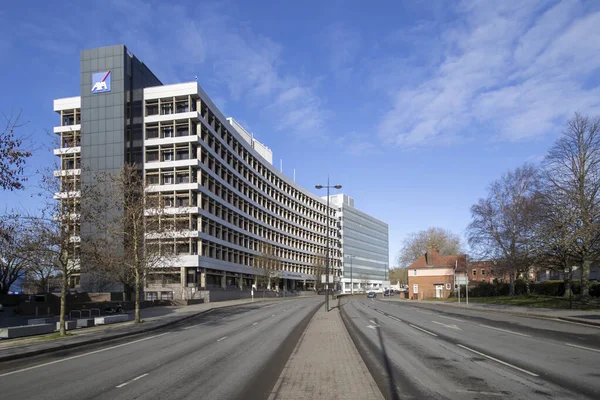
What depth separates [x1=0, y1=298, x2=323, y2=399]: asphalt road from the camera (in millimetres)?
9109

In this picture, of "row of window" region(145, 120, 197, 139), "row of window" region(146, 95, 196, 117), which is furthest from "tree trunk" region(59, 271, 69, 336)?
"row of window" region(146, 95, 196, 117)

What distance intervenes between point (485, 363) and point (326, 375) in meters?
4.57

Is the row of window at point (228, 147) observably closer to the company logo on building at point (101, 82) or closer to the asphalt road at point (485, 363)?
the company logo on building at point (101, 82)

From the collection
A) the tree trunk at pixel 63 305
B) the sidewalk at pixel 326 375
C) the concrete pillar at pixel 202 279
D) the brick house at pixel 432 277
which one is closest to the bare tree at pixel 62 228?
the tree trunk at pixel 63 305

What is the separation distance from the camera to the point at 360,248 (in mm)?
161500

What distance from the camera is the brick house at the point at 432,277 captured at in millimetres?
75188

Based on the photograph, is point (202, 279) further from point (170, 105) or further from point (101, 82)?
point (101, 82)

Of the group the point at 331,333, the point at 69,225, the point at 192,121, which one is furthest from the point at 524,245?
the point at 192,121

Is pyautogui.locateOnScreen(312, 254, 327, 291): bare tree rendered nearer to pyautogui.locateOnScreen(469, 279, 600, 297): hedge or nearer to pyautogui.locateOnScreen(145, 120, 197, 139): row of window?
pyautogui.locateOnScreen(469, 279, 600, 297): hedge

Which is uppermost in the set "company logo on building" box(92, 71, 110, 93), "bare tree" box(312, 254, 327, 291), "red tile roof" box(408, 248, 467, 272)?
"company logo on building" box(92, 71, 110, 93)

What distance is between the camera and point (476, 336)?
18.7 metres

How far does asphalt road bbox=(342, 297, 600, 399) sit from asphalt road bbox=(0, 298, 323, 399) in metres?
2.81

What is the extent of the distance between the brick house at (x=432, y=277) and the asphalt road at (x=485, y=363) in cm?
5653

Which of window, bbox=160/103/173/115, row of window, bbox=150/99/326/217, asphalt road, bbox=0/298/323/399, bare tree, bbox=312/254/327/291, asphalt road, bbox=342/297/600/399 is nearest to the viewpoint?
asphalt road, bbox=342/297/600/399
